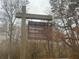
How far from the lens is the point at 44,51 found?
27.9ft

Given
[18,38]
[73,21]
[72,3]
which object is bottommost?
[18,38]

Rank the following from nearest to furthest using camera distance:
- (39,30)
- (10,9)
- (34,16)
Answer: (34,16)
(39,30)
(10,9)

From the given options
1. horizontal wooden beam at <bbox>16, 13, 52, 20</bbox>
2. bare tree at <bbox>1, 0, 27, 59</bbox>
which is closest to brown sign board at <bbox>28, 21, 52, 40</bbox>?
horizontal wooden beam at <bbox>16, 13, 52, 20</bbox>

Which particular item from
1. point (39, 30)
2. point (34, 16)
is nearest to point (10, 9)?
point (34, 16)

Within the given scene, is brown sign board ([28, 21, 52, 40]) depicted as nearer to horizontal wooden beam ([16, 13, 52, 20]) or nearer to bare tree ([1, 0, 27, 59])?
horizontal wooden beam ([16, 13, 52, 20])

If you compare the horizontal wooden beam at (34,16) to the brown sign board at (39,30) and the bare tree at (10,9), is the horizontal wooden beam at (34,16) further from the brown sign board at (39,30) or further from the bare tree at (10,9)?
the bare tree at (10,9)

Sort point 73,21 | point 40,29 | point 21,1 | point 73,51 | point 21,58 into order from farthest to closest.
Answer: point 21,1 → point 40,29 → point 21,58 → point 73,21 → point 73,51

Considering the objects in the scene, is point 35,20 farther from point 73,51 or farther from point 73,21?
point 73,51

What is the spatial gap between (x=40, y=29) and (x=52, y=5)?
1291 millimetres

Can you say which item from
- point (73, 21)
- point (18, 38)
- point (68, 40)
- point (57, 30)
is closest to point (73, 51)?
point (68, 40)

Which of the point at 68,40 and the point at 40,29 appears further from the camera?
the point at 40,29

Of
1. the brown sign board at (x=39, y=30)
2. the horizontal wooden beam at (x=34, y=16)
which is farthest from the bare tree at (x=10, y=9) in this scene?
the brown sign board at (x=39, y=30)

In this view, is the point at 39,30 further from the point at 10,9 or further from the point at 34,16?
the point at 10,9

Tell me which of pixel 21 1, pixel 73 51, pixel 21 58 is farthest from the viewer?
pixel 21 1
